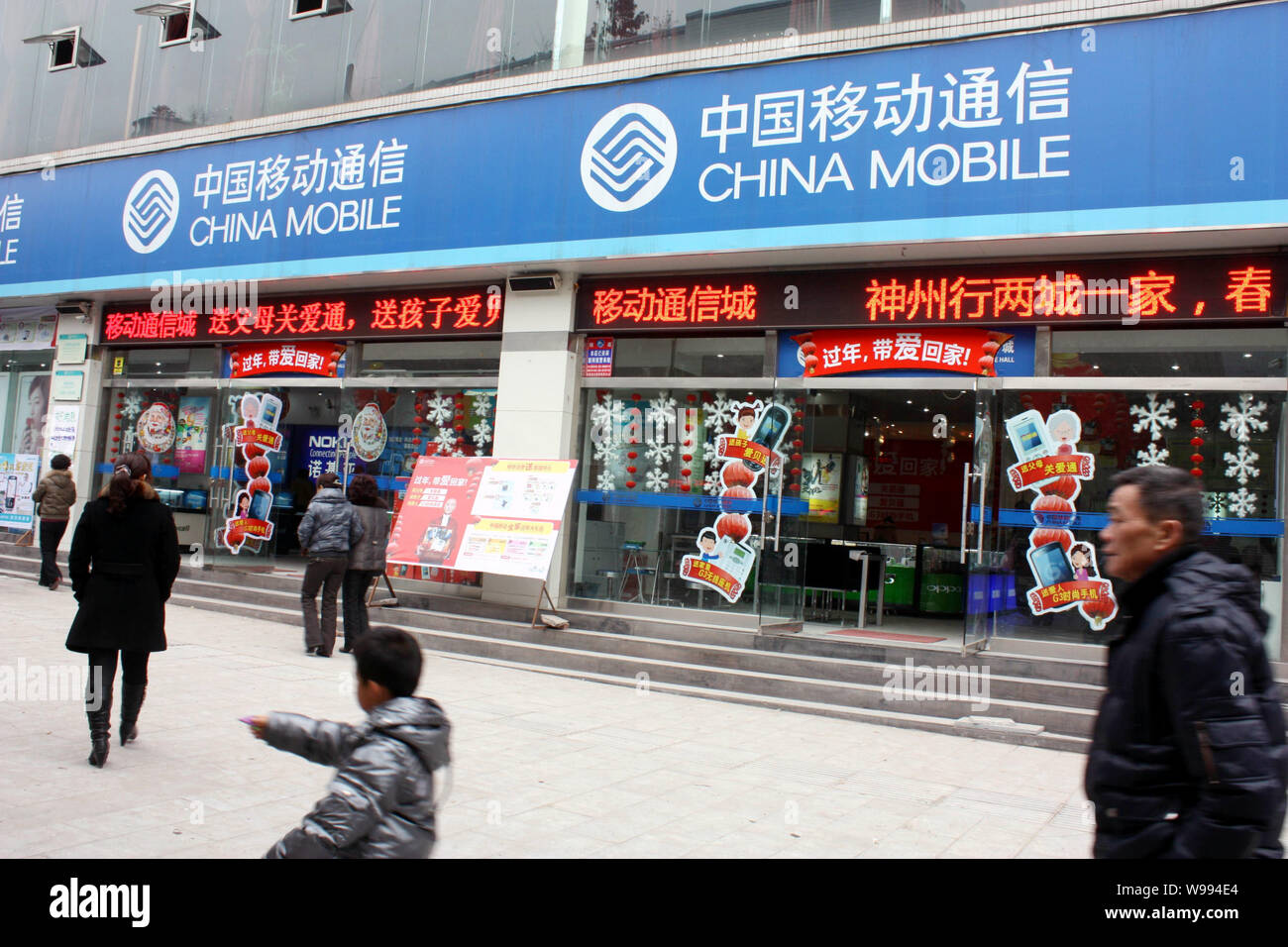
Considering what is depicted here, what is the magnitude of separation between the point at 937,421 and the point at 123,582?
307 inches

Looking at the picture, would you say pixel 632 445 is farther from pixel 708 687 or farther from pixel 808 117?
pixel 808 117

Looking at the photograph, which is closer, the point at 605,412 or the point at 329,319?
the point at 605,412

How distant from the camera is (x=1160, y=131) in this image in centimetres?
792

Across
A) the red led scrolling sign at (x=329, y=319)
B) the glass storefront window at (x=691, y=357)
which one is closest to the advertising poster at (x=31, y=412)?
the red led scrolling sign at (x=329, y=319)

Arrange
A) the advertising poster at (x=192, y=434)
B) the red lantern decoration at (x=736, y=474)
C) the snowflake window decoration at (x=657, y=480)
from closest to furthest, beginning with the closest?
the red lantern decoration at (x=736, y=474), the snowflake window decoration at (x=657, y=480), the advertising poster at (x=192, y=434)

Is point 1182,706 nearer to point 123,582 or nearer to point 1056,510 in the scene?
point 123,582

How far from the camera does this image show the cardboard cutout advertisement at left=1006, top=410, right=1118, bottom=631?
8.57 meters

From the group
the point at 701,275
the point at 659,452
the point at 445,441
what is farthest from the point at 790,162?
the point at 445,441

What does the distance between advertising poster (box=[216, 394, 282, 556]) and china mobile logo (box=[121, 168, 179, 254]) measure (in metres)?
2.28

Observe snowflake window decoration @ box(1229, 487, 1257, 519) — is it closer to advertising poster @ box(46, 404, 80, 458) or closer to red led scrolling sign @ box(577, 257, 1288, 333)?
red led scrolling sign @ box(577, 257, 1288, 333)

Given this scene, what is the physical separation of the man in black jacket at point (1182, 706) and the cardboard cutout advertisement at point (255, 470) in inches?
486

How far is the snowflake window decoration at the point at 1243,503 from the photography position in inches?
319

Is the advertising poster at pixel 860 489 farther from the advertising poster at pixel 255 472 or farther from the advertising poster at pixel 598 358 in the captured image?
the advertising poster at pixel 255 472

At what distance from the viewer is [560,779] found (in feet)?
18.7
